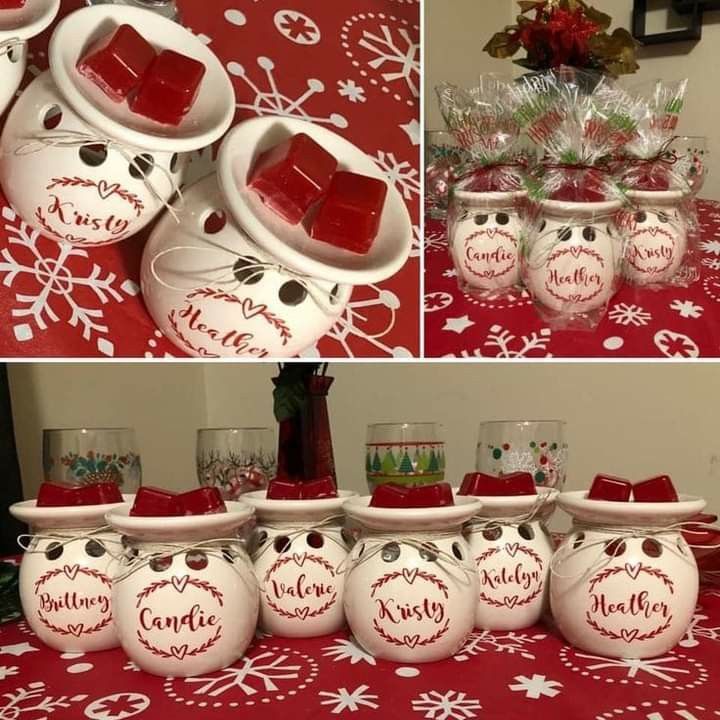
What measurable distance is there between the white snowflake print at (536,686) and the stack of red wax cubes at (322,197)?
306mm

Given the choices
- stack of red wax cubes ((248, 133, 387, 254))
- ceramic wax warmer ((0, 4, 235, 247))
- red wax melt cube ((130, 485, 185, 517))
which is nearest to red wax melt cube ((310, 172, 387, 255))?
stack of red wax cubes ((248, 133, 387, 254))

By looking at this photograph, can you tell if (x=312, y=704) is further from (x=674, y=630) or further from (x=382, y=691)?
(x=674, y=630)

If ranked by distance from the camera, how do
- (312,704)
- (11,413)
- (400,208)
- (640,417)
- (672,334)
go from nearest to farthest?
(312,704) → (400,208) → (672,334) → (11,413) → (640,417)

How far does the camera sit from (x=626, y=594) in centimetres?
58

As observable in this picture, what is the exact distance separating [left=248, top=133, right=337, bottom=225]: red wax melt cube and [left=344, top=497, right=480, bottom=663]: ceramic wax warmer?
0.71 ft

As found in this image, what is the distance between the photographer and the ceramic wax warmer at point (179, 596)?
A: 0.55m

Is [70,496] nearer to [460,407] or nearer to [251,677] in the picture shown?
[251,677]

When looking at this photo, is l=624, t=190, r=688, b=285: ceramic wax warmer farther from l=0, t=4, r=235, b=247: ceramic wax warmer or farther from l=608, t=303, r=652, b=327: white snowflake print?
l=0, t=4, r=235, b=247: ceramic wax warmer

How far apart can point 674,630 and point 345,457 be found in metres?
0.69

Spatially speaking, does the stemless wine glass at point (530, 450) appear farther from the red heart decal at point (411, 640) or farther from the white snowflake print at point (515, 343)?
the red heart decal at point (411, 640)

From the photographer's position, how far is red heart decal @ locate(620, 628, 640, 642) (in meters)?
0.57

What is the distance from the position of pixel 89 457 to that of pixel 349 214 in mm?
376

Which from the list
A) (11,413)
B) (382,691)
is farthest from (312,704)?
(11,413)

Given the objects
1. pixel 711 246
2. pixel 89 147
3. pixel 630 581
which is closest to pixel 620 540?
pixel 630 581
